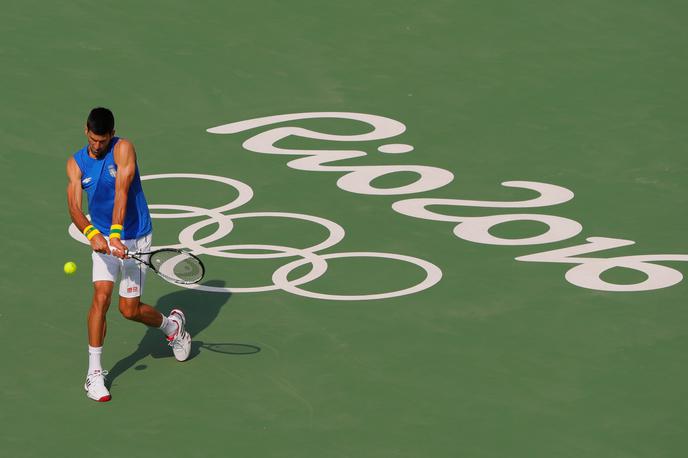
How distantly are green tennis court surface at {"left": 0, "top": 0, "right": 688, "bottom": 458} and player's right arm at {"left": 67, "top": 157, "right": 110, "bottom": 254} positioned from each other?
1580 mm

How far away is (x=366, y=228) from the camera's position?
58.5 feet

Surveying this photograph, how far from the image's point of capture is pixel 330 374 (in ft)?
46.5

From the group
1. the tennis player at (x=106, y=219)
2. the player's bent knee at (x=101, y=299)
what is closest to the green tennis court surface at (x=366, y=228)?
the tennis player at (x=106, y=219)

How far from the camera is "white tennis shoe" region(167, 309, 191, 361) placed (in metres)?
14.3

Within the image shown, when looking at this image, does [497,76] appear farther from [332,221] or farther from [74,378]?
[74,378]

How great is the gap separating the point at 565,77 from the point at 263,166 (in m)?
5.83

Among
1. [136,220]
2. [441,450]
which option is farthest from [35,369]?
[441,450]

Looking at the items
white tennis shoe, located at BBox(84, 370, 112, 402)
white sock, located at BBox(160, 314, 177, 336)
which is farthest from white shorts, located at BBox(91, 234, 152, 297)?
white tennis shoe, located at BBox(84, 370, 112, 402)

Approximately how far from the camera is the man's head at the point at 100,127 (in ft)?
43.5

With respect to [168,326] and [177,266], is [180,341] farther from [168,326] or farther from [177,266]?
[177,266]

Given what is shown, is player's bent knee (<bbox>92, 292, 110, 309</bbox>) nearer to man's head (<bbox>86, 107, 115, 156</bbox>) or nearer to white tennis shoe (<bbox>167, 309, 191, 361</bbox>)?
white tennis shoe (<bbox>167, 309, 191, 361</bbox>)

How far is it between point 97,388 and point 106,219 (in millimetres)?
1628

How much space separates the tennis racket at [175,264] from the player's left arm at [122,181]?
1.37 feet

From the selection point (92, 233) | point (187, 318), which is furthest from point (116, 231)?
point (187, 318)
